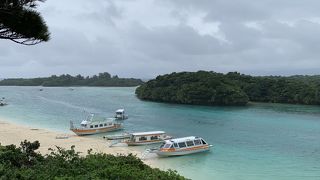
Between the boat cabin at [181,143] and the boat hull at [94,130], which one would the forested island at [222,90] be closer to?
the boat hull at [94,130]

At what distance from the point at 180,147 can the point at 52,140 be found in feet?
44.7

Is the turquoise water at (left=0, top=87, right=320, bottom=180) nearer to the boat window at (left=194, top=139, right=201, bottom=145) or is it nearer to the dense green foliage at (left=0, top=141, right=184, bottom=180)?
the boat window at (left=194, top=139, right=201, bottom=145)

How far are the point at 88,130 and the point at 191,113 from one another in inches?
1065

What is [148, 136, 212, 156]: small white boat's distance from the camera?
34.6 metres

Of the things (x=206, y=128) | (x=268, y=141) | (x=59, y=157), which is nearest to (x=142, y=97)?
(x=206, y=128)

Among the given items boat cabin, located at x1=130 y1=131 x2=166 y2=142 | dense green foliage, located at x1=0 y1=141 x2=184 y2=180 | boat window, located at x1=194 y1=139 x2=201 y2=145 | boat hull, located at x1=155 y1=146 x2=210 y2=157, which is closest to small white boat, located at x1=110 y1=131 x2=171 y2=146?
boat cabin, located at x1=130 y1=131 x2=166 y2=142

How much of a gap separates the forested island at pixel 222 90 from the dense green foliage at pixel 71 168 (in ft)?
233

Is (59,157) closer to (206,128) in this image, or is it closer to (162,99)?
(206,128)

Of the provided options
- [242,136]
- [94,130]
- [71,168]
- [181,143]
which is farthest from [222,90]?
[71,168]

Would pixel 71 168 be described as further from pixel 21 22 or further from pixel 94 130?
pixel 94 130

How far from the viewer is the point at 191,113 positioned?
7094cm

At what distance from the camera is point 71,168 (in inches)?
574

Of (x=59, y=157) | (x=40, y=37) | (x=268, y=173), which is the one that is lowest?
(x=268, y=173)

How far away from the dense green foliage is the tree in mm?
4042
